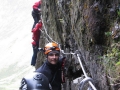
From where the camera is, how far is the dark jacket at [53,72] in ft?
18.0

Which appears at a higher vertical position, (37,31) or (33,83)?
(33,83)

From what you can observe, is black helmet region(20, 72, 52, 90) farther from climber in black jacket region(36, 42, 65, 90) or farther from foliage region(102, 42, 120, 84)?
foliage region(102, 42, 120, 84)

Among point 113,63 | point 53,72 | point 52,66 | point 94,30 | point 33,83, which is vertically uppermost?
point 94,30

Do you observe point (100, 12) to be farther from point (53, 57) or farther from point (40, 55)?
point (40, 55)

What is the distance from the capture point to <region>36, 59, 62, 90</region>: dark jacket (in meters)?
5.49

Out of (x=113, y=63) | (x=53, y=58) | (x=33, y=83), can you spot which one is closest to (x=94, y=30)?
(x=113, y=63)

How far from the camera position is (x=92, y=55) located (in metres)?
4.59

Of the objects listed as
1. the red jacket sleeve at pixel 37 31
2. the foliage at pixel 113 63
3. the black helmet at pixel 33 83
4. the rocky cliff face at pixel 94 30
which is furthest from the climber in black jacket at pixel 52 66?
the red jacket sleeve at pixel 37 31

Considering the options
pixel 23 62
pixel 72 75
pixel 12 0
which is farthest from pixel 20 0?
pixel 72 75

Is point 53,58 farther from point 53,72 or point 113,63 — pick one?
point 113,63

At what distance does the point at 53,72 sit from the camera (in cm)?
570

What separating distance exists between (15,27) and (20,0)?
10.2 meters

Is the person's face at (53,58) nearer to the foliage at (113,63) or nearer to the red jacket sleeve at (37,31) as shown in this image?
the foliage at (113,63)

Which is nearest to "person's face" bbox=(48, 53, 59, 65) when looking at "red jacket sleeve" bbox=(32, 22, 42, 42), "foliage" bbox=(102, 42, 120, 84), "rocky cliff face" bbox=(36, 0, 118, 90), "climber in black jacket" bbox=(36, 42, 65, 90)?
"climber in black jacket" bbox=(36, 42, 65, 90)
